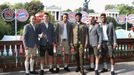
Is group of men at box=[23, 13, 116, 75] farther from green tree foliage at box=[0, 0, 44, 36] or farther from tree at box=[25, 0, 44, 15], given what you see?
tree at box=[25, 0, 44, 15]

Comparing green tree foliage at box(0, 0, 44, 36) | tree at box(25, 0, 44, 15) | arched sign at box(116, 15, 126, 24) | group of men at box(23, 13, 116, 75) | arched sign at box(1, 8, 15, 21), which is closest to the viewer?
group of men at box(23, 13, 116, 75)

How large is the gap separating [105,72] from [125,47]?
11.3 feet

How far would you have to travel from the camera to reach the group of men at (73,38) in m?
12.0

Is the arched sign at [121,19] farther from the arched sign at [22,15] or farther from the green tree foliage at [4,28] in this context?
the green tree foliage at [4,28]

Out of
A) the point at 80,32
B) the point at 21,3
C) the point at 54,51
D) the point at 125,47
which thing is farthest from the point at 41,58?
the point at 21,3

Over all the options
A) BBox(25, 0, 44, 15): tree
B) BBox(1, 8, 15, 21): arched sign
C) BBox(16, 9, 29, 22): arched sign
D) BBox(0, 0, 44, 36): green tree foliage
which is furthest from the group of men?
BBox(25, 0, 44, 15): tree

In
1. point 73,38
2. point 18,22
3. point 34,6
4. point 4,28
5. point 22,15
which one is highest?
point 22,15

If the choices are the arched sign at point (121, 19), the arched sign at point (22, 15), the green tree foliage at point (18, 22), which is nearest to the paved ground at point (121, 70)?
the arched sign at point (22, 15)

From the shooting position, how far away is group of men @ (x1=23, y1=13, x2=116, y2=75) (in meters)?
12.0

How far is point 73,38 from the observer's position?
40.6 feet

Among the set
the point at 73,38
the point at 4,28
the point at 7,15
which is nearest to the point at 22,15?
the point at 7,15

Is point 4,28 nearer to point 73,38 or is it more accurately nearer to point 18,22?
point 18,22

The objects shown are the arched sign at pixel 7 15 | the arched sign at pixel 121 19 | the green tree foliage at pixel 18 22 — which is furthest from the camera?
the green tree foliage at pixel 18 22

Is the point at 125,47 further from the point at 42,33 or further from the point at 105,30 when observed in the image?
the point at 42,33
